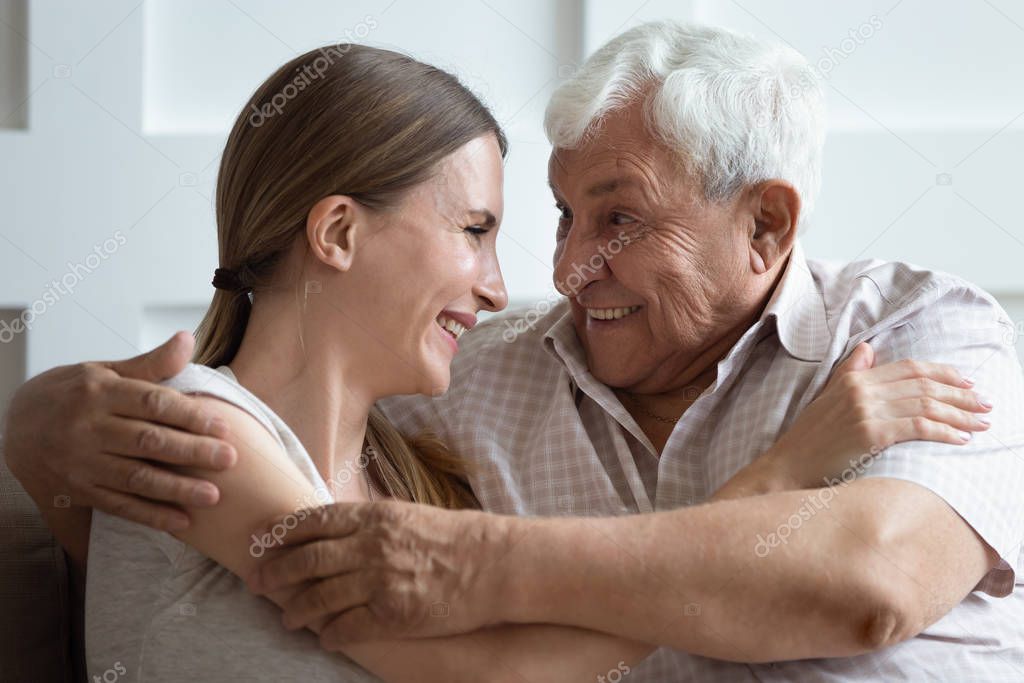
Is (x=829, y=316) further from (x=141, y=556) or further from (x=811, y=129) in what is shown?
(x=141, y=556)

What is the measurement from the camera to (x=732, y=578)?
4.07 feet

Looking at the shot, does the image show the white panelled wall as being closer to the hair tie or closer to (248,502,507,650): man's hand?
the hair tie

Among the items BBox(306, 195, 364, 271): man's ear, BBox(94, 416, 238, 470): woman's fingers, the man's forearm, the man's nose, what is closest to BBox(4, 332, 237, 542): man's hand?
BBox(94, 416, 238, 470): woman's fingers

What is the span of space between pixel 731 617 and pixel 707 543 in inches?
3.2

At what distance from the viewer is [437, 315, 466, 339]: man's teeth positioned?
154 centimetres

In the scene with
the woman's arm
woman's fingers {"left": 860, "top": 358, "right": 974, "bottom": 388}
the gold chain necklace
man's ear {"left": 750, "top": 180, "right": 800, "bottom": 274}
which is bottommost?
the gold chain necklace

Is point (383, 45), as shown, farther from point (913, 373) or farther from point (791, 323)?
point (913, 373)

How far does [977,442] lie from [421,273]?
2.31 feet

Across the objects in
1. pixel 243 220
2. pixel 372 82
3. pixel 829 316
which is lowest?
pixel 829 316

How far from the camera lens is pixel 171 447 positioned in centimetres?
120

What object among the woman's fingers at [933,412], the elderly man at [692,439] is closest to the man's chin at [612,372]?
the elderly man at [692,439]

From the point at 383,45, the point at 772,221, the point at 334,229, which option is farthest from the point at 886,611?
the point at 383,45

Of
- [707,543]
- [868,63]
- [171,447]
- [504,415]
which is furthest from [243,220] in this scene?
[868,63]

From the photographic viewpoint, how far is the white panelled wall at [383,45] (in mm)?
2080
